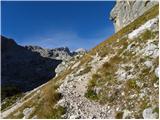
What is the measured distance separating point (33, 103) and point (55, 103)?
4.24m

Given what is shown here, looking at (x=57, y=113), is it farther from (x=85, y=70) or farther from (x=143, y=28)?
(x=143, y=28)

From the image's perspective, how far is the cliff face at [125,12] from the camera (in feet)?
372

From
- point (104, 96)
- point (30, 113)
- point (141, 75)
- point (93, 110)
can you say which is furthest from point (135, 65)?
point (30, 113)

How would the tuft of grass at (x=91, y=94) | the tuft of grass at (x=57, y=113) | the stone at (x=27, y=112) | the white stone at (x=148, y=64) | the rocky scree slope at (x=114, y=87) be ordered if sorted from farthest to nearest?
the stone at (x=27, y=112)
the white stone at (x=148, y=64)
the tuft of grass at (x=91, y=94)
the tuft of grass at (x=57, y=113)
the rocky scree slope at (x=114, y=87)

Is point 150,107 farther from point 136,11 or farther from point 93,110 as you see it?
point 136,11

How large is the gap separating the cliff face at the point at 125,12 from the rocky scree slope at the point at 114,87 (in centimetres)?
5967

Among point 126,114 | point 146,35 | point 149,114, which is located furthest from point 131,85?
point 146,35

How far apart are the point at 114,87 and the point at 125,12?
357 feet

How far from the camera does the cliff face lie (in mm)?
113287

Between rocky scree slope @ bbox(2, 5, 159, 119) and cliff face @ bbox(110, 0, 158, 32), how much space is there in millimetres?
59670

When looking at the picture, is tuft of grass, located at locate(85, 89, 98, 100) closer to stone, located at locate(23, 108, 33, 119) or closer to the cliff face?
stone, located at locate(23, 108, 33, 119)

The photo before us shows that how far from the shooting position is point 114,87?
3206cm

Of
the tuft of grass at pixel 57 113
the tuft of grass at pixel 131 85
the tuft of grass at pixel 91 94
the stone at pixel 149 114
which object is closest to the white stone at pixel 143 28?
the tuft of grass at pixel 131 85

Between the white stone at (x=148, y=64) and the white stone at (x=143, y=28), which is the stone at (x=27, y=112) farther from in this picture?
the white stone at (x=143, y=28)
